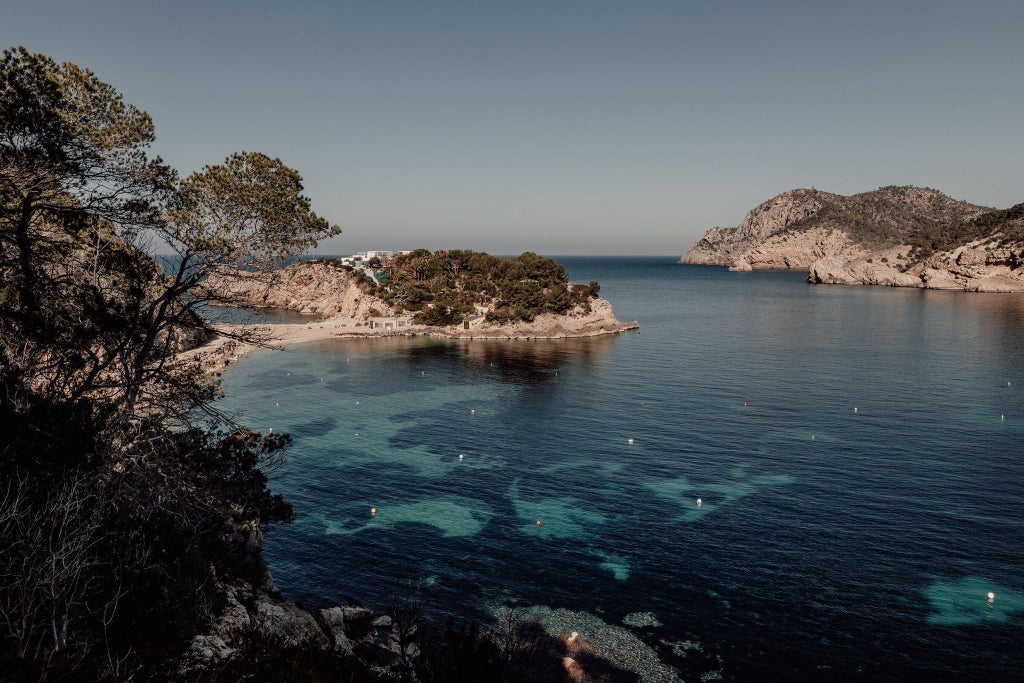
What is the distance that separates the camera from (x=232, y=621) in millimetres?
16609

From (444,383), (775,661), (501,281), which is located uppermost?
(501,281)

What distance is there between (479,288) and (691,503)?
88.3 meters

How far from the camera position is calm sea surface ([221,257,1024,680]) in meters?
25.7

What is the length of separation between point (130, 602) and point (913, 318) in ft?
478

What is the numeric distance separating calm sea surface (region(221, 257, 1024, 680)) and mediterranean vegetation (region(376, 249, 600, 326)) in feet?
113

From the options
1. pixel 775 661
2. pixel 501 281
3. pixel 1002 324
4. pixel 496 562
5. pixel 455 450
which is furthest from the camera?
pixel 501 281

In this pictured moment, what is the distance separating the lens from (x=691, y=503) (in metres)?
37.8

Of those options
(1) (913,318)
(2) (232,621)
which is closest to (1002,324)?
(1) (913,318)

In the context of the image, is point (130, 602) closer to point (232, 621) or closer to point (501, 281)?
point (232, 621)

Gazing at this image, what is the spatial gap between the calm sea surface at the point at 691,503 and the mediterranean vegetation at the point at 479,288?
113 feet

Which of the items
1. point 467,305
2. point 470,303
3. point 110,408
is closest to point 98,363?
point 110,408

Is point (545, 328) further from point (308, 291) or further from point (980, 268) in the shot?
point (980, 268)

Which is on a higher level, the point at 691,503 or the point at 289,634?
the point at 289,634

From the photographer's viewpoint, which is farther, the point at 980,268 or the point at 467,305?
the point at 980,268
